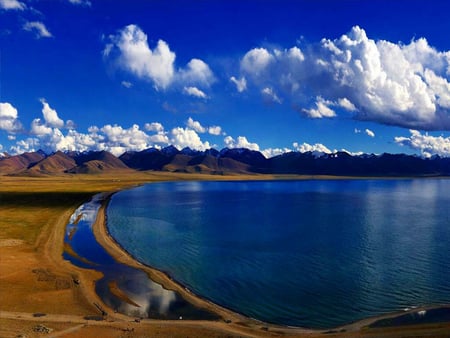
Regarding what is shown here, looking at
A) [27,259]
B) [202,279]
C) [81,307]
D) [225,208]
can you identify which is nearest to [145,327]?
[81,307]

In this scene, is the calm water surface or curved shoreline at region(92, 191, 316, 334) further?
the calm water surface

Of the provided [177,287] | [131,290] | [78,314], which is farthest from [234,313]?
[78,314]

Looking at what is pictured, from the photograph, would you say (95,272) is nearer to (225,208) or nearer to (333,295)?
(333,295)

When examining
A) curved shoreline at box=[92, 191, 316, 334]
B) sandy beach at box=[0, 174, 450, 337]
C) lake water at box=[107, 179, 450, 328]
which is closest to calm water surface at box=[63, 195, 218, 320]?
curved shoreline at box=[92, 191, 316, 334]

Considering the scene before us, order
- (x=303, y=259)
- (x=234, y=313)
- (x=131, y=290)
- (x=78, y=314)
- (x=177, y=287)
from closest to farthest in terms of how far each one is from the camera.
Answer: (x=78, y=314), (x=234, y=313), (x=131, y=290), (x=177, y=287), (x=303, y=259)

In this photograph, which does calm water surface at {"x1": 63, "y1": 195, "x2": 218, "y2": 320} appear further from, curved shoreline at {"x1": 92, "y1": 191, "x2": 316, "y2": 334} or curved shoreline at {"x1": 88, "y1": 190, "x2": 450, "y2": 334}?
curved shoreline at {"x1": 88, "y1": 190, "x2": 450, "y2": 334}

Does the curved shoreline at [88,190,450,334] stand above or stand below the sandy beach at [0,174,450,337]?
below

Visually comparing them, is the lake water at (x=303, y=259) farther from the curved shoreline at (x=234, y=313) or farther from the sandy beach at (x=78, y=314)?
the sandy beach at (x=78, y=314)

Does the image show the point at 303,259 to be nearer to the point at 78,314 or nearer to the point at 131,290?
the point at 131,290
